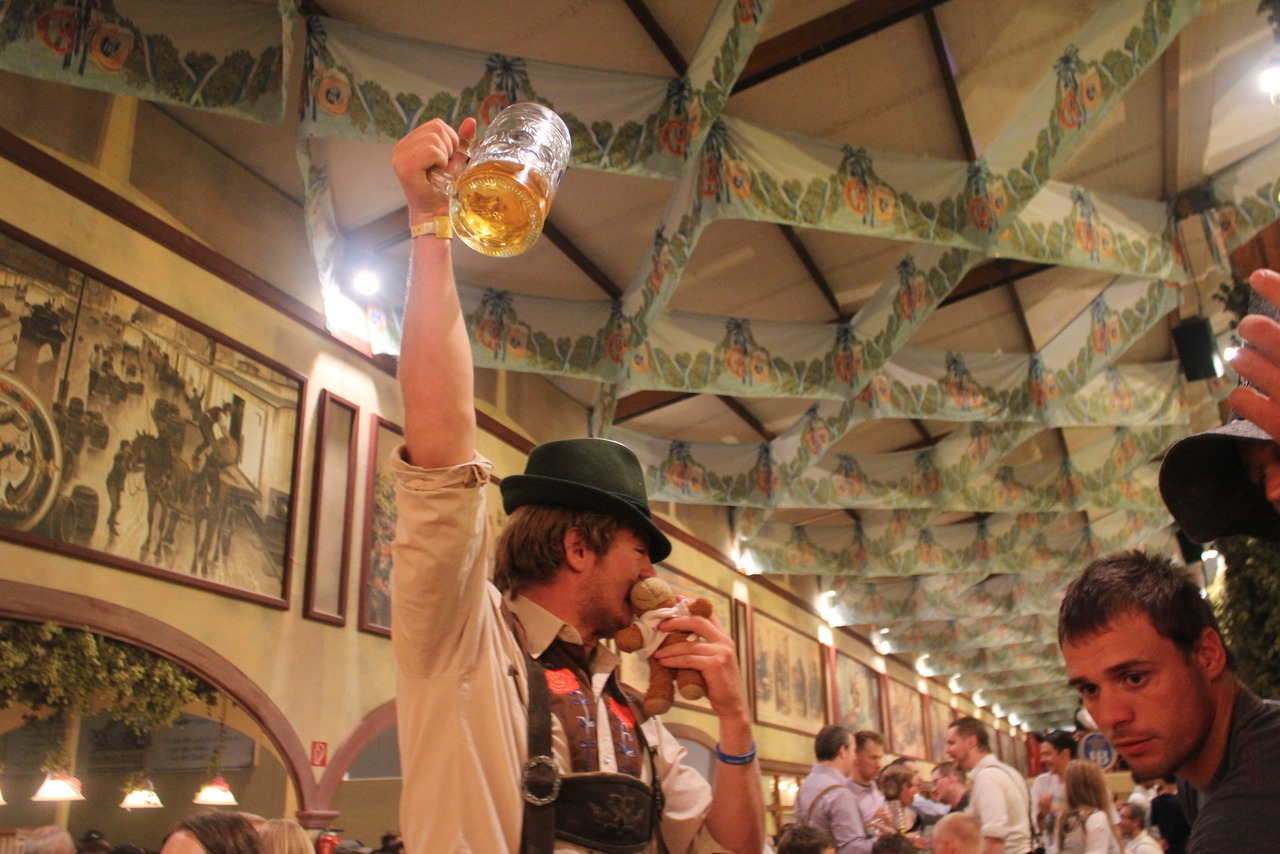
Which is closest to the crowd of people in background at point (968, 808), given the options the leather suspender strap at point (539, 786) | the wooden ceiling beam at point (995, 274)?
the leather suspender strap at point (539, 786)

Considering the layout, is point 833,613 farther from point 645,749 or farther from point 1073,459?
point 645,749

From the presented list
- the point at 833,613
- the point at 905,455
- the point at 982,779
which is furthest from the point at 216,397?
the point at 833,613

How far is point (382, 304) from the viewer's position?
7.60 meters

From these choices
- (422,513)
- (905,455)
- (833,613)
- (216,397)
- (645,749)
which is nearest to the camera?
(422,513)

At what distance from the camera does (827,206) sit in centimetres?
664

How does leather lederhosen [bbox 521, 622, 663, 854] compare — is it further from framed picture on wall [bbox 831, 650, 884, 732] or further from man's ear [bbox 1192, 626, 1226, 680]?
framed picture on wall [bbox 831, 650, 884, 732]

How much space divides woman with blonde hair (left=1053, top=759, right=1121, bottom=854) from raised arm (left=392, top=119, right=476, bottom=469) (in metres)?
4.10

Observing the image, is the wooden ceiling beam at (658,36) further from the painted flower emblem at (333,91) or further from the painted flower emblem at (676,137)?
the painted flower emblem at (333,91)

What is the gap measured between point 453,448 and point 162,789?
1207 cm

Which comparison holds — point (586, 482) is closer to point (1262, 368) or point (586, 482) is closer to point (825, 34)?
point (1262, 368)

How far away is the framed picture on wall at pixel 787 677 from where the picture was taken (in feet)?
46.6

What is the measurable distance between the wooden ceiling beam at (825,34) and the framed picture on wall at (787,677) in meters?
9.25

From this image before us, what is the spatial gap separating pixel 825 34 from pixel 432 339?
5444 mm

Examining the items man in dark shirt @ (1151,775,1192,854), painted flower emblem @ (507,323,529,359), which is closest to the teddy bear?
man in dark shirt @ (1151,775,1192,854)
